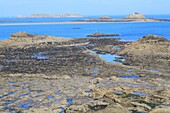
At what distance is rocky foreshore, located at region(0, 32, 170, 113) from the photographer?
17308 mm

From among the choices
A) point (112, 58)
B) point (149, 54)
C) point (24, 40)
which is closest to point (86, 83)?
point (112, 58)

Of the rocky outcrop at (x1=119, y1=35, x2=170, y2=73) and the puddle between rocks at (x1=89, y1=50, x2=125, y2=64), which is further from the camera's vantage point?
the puddle between rocks at (x1=89, y1=50, x2=125, y2=64)

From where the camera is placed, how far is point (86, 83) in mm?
23250

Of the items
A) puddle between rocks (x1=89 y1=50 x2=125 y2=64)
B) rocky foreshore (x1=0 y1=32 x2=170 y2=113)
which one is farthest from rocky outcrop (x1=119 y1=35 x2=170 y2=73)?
puddle between rocks (x1=89 y1=50 x2=125 y2=64)

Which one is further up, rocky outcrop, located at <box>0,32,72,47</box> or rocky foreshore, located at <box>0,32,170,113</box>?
rocky foreshore, located at <box>0,32,170,113</box>

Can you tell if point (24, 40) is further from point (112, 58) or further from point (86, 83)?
point (86, 83)

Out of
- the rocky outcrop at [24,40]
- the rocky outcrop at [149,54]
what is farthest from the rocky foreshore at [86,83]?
the rocky outcrop at [24,40]

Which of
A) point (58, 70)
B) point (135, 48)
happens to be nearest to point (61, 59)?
point (58, 70)

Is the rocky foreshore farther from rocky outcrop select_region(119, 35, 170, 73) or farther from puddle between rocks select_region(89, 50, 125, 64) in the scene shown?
puddle between rocks select_region(89, 50, 125, 64)

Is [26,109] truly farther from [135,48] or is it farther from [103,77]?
[135,48]

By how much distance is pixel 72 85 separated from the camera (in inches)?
890

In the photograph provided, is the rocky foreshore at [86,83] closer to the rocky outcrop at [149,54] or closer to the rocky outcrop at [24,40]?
the rocky outcrop at [149,54]

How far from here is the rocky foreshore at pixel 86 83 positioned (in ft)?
56.8

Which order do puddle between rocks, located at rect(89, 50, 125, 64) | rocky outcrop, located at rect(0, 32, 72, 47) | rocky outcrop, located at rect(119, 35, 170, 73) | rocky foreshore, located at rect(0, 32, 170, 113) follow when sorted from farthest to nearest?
1. rocky outcrop, located at rect(0, 32, 72, 47)
2. puddle between rocks, located at rect(89, 50, 125, 64)
3. rocky outcrop, located at rect(119, 35, 170, 73)
4. rocky foreshore, located at rect(0, 32, 170, 113)
